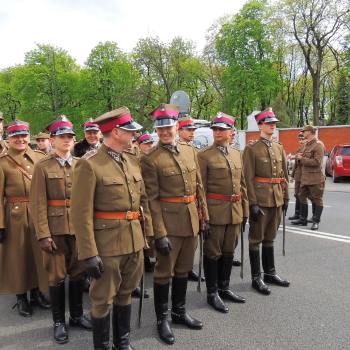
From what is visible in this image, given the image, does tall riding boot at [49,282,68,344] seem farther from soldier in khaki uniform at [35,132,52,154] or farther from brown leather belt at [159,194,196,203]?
soldier in khaki uniform at [35,132,52,154]

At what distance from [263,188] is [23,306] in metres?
2.96

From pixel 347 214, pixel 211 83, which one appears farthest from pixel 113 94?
pixel 347 214

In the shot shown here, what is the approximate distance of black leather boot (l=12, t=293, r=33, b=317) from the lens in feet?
13.9

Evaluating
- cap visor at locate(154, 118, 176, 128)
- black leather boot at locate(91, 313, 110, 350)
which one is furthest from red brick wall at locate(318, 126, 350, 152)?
black leather boot at locate(91, 313, 110, 350)

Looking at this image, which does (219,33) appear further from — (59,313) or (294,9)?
(59,313)

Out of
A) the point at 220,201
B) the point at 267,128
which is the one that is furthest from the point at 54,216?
the point at 267,128

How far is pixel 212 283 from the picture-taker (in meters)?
4.29

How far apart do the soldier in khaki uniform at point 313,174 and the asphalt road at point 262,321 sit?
235 cm

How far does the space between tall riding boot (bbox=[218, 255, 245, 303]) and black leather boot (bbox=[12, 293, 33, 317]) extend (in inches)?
81.1

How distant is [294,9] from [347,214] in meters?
27.3

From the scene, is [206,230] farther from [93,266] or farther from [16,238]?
[16,238]

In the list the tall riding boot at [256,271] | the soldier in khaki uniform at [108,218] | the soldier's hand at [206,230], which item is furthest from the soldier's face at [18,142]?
the tall riding boot at [256,271]

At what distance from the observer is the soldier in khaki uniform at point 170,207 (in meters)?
3.63

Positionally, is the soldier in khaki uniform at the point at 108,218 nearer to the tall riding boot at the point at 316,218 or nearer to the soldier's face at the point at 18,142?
the soldier's face at the point at 18,142
